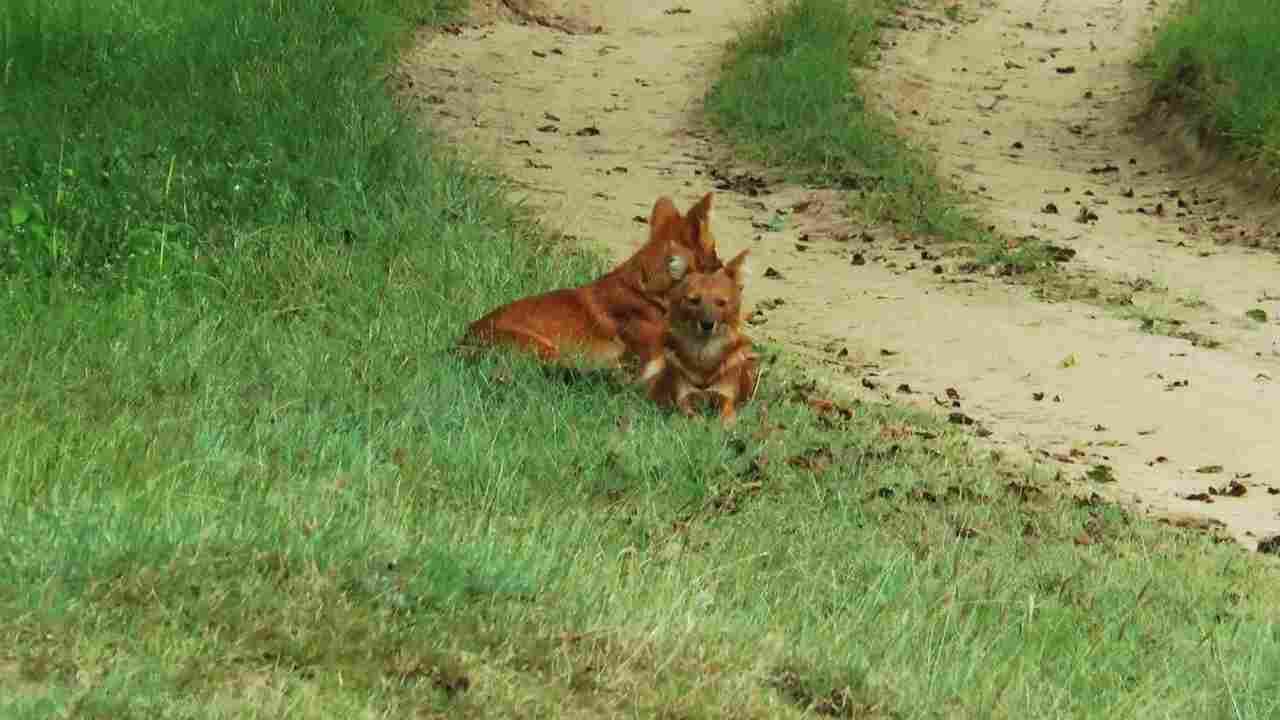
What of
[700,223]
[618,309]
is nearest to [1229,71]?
[700,223]

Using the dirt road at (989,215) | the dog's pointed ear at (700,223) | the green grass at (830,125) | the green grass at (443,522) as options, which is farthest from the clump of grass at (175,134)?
the green grass at (830,125)

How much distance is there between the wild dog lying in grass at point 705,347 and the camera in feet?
29.7

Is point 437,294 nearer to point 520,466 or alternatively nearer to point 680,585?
point 520,466

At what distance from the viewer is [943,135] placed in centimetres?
1672

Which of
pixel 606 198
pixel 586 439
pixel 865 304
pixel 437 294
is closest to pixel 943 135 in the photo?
pixel 606 198

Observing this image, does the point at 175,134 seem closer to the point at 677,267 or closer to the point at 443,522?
the point at 677,267

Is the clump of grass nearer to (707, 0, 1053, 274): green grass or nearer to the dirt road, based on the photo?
the dirt road

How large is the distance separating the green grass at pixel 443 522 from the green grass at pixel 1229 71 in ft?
19.0

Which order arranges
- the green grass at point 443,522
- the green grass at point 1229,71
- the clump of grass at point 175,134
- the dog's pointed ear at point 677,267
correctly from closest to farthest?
the green grass at point 443,522, the dog's pointed ear at point 677,267, the clump of grass at point 175,134, the green grass at point 1229,71

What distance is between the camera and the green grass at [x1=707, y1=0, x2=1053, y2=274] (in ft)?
45.6

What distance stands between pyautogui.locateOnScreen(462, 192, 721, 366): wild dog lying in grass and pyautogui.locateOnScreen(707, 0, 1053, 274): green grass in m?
3.64

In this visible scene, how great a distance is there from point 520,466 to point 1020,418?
3022 millimetres

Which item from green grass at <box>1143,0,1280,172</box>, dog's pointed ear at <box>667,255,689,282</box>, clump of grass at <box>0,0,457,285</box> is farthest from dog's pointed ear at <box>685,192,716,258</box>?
green grass at <box>1143,0,1280,172</box>

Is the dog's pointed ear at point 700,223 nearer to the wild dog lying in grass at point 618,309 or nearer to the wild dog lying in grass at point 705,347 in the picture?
the wild dog lying in grass at point 618,309
